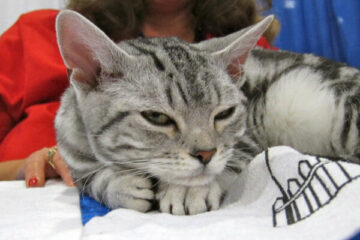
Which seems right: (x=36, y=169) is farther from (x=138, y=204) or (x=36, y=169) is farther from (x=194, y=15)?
Answer: (x=194, y=15)

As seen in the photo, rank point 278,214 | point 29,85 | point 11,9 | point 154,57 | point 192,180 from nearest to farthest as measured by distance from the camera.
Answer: point 278,214 → point 192,180 → point 154,57 → point 29,85 → point 11,9

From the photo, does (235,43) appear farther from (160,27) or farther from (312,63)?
(160,27)

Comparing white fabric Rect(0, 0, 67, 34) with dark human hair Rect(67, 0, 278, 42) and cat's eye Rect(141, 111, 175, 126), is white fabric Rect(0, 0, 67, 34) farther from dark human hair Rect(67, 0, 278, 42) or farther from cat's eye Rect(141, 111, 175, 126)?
cat's eye Rect(141, 111, 175, 126)

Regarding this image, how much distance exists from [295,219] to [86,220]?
42cm

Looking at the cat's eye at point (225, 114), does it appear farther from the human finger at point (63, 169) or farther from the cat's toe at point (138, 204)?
the human finger at point (63, 169)

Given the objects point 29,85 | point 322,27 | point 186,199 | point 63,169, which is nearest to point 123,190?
point 186,199

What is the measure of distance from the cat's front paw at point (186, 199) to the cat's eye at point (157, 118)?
0.14 metres

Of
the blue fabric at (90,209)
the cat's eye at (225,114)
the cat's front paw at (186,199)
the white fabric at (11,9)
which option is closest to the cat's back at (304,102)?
the cat's eye at (225,114)

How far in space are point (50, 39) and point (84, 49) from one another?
3.23ft

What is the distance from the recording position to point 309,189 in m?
0.66

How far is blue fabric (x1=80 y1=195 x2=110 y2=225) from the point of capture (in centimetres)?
76

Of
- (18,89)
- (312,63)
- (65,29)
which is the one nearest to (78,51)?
(65,29)

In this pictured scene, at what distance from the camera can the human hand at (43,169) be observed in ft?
3.54

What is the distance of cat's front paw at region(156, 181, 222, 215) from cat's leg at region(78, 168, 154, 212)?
0.11ft
